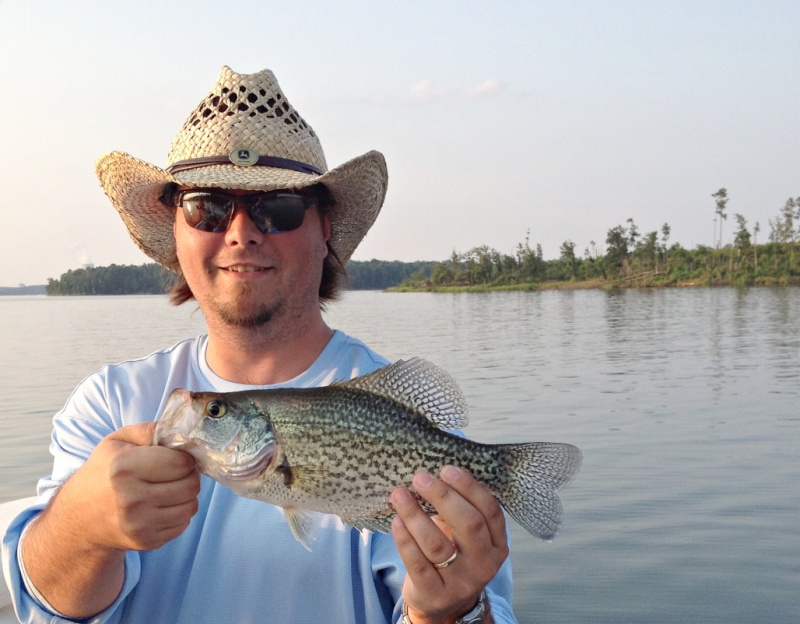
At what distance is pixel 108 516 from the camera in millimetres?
2660

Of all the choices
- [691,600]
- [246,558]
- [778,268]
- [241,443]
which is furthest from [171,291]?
[778,268]

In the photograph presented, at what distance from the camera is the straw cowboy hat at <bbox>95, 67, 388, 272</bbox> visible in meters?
3.99

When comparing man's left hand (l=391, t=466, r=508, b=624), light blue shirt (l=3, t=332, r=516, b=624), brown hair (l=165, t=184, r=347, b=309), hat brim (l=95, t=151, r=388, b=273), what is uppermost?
hat brim (l=95, t=151, r=388, b=273)

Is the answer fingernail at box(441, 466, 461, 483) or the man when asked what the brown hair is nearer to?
the man

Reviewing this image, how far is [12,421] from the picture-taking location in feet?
53.9

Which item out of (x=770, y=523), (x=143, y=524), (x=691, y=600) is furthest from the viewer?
(x=770, y=523)

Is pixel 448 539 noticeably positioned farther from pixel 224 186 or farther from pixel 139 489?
pixel 224 186

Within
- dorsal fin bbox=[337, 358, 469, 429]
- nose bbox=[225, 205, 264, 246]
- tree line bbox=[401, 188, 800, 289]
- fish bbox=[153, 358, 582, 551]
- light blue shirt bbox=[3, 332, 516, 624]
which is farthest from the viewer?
tree line bbox=[401, 188, 800, 289]

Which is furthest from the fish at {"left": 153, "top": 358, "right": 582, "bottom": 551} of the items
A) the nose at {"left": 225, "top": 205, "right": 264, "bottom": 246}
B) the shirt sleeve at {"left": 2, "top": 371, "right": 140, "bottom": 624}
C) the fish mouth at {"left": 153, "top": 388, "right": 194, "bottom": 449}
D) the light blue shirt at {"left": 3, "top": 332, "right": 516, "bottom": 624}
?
the nose at {"left": 225, "top": 205, "right": 264, "bottom": 246}

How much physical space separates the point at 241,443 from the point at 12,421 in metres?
15.6

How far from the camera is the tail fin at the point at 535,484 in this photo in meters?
2.93

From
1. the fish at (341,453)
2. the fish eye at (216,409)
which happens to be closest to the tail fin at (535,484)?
the fish at (341,453)

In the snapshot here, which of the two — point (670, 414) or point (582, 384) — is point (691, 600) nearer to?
point (670, 414)

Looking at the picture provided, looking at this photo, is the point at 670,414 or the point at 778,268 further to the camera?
the point at 778,268
